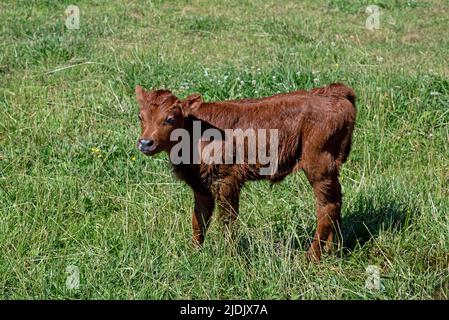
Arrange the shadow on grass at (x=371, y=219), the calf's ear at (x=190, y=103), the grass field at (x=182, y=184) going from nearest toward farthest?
the grass field at (x=182, y=184)
the calf's ear at (x=190, y=103)
the shadow on grass at (x=371, y=219)

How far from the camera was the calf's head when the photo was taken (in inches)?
186

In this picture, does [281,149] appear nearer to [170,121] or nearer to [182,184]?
[170,121]

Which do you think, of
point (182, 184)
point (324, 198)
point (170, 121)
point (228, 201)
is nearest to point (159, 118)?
point (170, 121)

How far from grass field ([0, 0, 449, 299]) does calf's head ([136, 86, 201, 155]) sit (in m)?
0.64

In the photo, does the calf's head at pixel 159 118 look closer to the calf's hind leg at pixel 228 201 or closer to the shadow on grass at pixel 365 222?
the calf's hind leg at pixel 228 201

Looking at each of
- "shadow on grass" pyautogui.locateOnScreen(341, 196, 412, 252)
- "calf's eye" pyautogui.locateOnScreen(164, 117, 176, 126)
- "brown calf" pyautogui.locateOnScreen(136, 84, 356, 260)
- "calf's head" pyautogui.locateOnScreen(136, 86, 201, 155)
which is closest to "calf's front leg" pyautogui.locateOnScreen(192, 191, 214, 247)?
"brown calf" pyautogui.locateOnScreen(136, 84, 356, 260)

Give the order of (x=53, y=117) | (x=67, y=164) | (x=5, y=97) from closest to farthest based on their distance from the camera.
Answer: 1. (x=67, y=164)
2. (x=53, y=117)
3. (x=5, y=97)

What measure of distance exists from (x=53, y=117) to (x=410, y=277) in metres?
4.05

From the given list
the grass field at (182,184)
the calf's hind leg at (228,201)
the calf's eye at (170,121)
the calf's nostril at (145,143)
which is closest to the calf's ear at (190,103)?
the calf's eye at (170,121)

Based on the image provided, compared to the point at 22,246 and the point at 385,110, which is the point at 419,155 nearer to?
the point at 385,110

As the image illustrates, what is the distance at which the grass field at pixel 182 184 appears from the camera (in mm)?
4641

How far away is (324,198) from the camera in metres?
5.11

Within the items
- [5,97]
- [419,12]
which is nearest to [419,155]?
[5,97]

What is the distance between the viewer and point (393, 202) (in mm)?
5551
